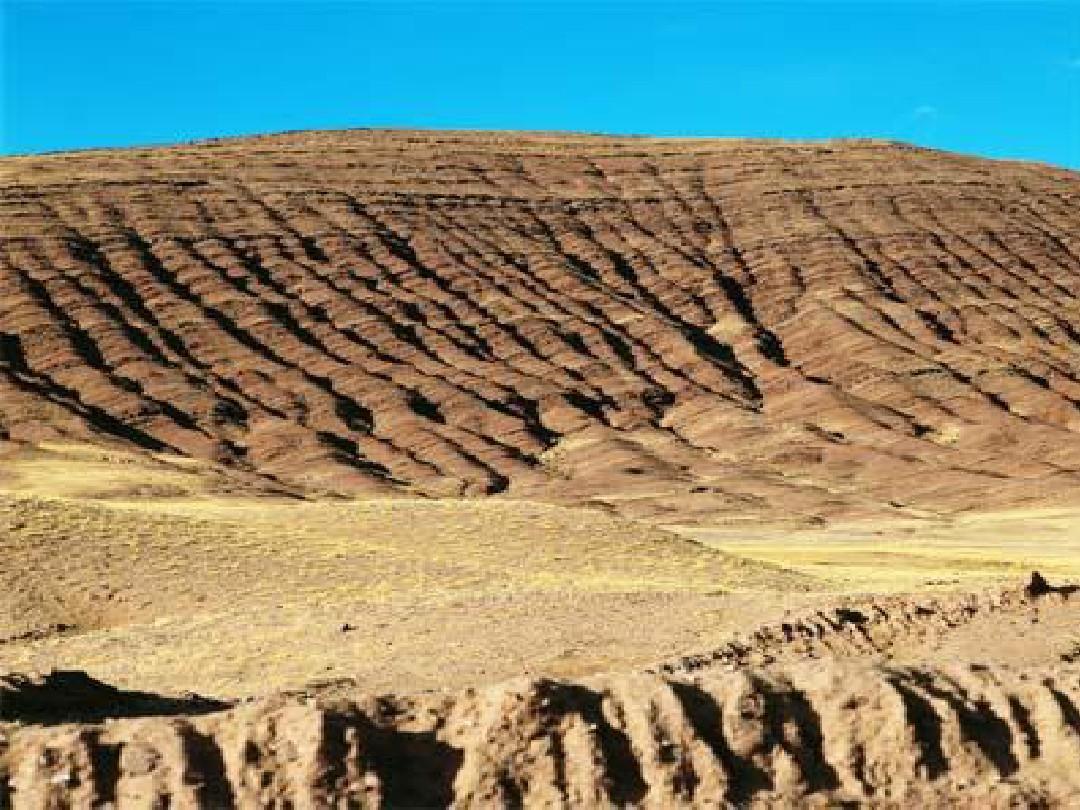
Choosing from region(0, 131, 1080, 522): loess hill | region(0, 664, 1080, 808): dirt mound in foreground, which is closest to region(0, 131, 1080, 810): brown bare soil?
region(0, 664, 1080, 808): dirt mound in foreground

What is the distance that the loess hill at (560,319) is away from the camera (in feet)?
295

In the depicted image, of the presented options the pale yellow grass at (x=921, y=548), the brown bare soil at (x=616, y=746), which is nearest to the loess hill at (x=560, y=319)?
the pale yellow grass at (x=921, y=548)

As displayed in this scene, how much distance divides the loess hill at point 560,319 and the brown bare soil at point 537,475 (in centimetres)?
42

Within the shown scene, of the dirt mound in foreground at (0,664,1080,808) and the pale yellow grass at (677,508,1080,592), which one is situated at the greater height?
the pale yellow grass at (677,508,1080,592)

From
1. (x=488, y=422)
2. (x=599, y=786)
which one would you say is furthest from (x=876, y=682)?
(x=488, y=422)

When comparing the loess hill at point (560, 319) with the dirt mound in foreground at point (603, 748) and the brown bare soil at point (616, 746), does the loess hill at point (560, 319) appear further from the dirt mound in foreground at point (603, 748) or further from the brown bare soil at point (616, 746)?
the dirt mound in foreground at point (603, 748)

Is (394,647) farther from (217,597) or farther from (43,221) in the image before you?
(43,221)

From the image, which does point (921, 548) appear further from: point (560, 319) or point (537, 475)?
point (560, 319)

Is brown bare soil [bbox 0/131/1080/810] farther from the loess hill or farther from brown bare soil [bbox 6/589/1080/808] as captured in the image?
the loess hill

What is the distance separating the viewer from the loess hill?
89.8m

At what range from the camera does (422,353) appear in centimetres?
10531

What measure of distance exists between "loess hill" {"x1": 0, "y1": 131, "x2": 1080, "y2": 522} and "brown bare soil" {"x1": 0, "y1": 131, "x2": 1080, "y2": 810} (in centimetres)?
42

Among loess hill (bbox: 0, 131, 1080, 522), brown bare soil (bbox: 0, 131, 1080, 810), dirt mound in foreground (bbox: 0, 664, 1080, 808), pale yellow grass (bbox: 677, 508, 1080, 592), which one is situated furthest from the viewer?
loess hill (bbox: 0, 131, 1080, 522)

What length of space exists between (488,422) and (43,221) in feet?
138
